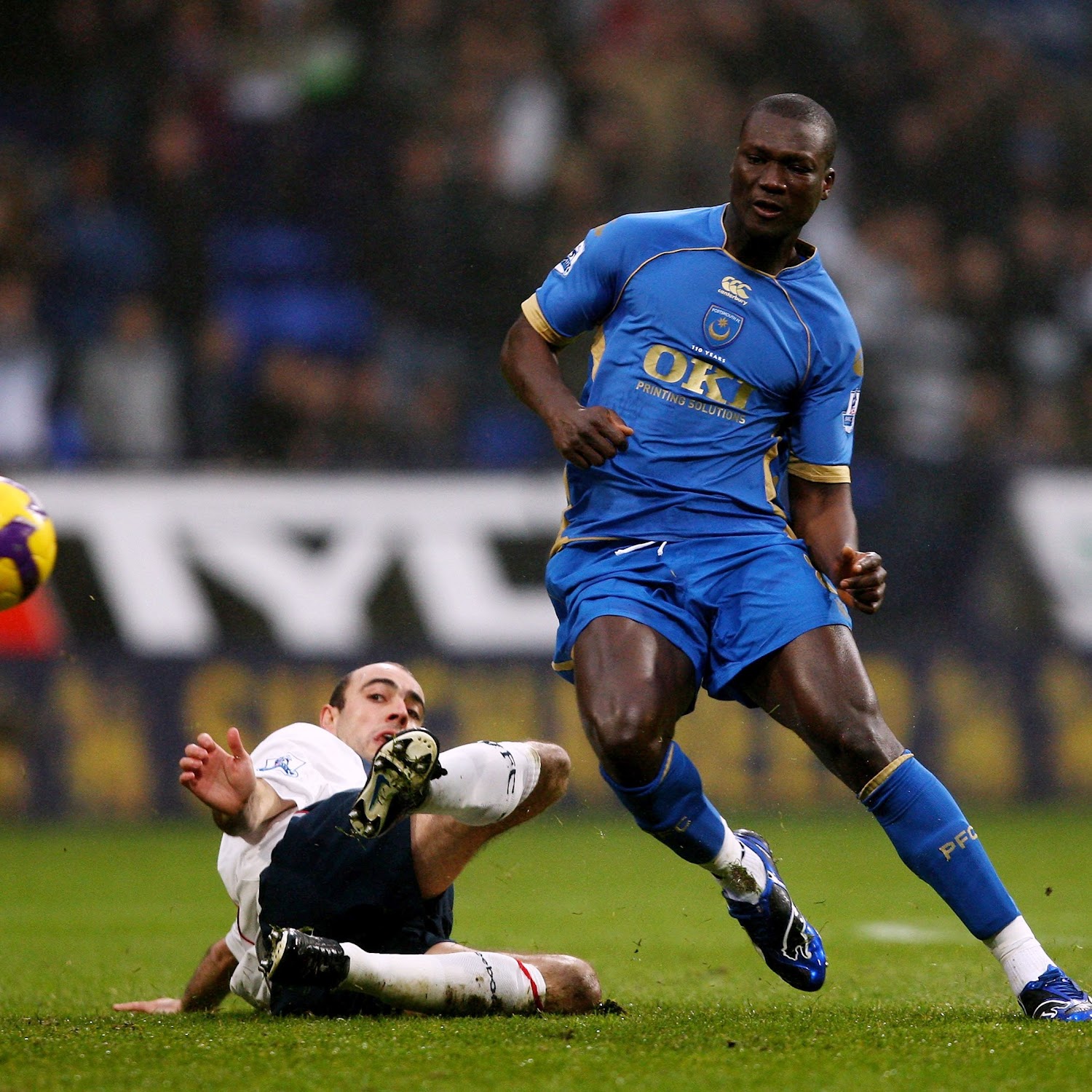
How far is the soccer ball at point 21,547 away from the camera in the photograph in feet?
13.4

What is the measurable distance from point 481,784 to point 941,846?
1.11m

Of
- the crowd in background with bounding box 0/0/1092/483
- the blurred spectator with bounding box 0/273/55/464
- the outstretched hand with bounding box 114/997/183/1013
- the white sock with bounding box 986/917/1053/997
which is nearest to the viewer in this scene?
the white sock with bounding box 986/917/1053/997

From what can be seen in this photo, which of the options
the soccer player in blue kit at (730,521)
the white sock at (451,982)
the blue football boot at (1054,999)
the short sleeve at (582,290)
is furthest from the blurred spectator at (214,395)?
the blue football boot at (1054,999)

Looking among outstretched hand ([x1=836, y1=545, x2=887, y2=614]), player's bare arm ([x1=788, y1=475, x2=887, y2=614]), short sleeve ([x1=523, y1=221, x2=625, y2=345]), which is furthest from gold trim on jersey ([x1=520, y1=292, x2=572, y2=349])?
outstretched hand ([x1=836, y1=545, x2=887, y2=614])

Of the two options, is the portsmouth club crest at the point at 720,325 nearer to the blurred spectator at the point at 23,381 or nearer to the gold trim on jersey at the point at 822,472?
the gold trim on jersey at the point at 822,472

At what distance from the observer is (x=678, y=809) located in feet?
13.7

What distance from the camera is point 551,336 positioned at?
4.52m

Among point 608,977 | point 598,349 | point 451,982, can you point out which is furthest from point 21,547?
point 608,977

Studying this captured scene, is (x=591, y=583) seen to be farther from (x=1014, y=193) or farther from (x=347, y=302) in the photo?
(x=1014, y=193)

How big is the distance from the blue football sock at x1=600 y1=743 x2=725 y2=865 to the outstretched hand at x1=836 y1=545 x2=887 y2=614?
0.58 metres

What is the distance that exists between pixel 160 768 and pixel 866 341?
5.62m

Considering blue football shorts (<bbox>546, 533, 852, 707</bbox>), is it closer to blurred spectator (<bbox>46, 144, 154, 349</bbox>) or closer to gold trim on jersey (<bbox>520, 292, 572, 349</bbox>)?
gold trim on jersey (<bbox>520, 292, 572, 349</bbox>)

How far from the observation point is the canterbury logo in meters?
4.39

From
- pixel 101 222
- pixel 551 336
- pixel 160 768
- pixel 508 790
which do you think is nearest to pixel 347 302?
pixel 101 222
